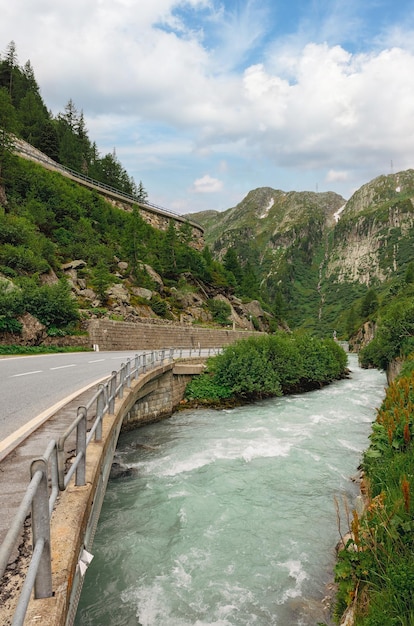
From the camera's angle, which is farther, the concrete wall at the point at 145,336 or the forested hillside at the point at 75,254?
the concrete wall at the point at 145,336

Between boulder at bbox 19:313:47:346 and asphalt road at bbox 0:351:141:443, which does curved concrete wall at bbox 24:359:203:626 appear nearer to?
asphalt road at bbox 0:351:141:443

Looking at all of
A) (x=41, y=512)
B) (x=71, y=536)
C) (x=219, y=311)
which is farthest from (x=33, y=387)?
(x=219, y=311)

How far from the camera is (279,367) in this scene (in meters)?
26.2

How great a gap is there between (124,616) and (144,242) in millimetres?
57812

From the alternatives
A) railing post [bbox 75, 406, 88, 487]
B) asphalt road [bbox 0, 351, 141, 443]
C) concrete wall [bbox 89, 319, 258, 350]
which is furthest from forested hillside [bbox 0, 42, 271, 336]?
railing post [bbox 75, 406, 88, 487]

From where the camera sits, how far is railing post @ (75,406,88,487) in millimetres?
4254

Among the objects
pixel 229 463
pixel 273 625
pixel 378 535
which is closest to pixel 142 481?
pixel 229 463

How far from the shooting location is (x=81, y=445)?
14.3 ft

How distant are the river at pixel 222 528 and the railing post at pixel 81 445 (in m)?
3.26

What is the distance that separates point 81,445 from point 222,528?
5.84m

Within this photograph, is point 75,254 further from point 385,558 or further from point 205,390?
point 385,558

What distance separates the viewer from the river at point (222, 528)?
6414mm

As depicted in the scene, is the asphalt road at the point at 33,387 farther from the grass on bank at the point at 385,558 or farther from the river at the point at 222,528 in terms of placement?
the grass on bank at the point at 385,558

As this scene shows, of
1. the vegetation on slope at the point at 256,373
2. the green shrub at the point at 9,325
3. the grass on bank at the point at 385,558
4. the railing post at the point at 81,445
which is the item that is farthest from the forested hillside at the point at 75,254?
the grass on bank at the point at 385,558
